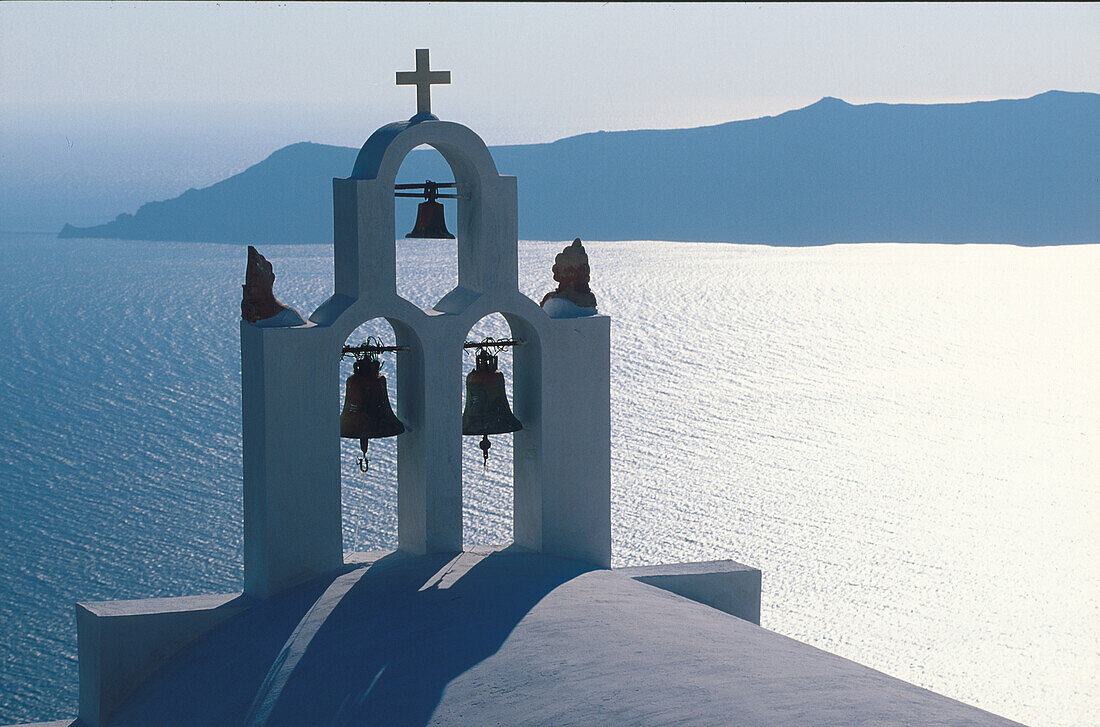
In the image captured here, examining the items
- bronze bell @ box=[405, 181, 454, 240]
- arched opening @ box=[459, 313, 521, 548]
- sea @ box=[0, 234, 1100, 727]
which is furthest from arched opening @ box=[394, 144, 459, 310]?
bronze bell @ box=[405, 181, 454, 240]

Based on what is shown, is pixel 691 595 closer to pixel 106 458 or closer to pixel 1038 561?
pixel 1038 561

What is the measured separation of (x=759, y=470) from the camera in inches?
1997

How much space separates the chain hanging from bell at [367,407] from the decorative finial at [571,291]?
1.38m

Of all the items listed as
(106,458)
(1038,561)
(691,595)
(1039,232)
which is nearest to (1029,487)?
(1038,561)

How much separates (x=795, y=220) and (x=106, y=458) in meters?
105

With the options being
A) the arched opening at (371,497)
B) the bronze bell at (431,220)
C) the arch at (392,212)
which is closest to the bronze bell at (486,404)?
the arch at (392,212)

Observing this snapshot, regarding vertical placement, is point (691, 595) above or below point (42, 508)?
above

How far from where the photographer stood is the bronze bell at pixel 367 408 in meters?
9.06

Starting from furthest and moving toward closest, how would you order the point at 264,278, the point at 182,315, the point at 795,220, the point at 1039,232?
the point at 795,220
the point at 1039,232
the point at 182,315
the point at 264,278

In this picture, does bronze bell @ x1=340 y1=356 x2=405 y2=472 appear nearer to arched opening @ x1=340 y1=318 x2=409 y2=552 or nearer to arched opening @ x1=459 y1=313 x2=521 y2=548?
arched opening @ x1=459 y1=313 x2=521 y2=548

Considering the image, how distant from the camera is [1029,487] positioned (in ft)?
166

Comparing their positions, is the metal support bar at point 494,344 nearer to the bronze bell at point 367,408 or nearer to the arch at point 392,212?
the arch at point 392,212

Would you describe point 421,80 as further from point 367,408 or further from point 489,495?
point 489,495

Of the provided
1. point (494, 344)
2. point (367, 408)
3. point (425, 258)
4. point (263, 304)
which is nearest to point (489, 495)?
point (367, 408)
